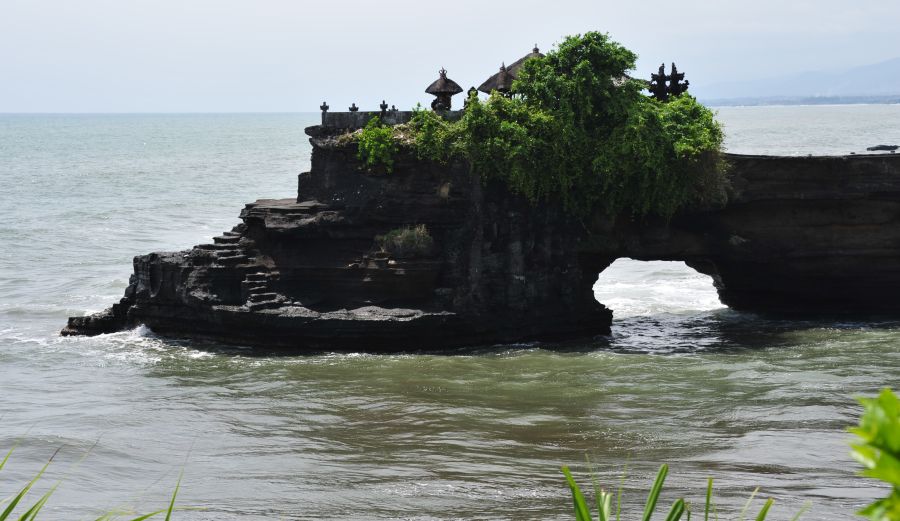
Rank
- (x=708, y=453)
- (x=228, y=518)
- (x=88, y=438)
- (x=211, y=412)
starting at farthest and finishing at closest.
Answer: (x=211, y=412) < (x=88, y=438) < (x=708, y=453) < (x=228, y=518)

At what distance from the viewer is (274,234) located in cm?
2067

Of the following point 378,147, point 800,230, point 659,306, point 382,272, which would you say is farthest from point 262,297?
point 800,230

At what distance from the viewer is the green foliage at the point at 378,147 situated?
19953mm

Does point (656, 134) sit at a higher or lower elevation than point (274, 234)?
higher

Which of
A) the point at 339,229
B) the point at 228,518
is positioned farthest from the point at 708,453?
the point at 339,229

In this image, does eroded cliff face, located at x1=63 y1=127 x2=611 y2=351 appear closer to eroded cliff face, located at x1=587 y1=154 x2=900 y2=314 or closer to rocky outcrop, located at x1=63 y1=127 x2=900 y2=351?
rocky outcrop, located at x1=63 y1=127 x2=900 y2=351

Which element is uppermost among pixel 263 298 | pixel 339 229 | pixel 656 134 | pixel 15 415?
pixel 656 134

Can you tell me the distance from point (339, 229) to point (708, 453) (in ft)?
31.9

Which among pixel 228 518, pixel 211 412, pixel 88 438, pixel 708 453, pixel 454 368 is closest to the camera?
pixel 228 518

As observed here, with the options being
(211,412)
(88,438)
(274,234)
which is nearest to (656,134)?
(274,234)

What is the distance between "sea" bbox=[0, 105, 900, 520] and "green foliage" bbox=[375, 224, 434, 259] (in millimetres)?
1992

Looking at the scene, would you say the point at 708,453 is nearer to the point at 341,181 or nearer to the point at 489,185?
the point at 489,185

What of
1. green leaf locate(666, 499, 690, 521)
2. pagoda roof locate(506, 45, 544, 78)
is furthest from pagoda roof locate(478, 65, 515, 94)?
green leaf locate(666, 499, 690, 521)

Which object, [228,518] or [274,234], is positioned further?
[274,234]
